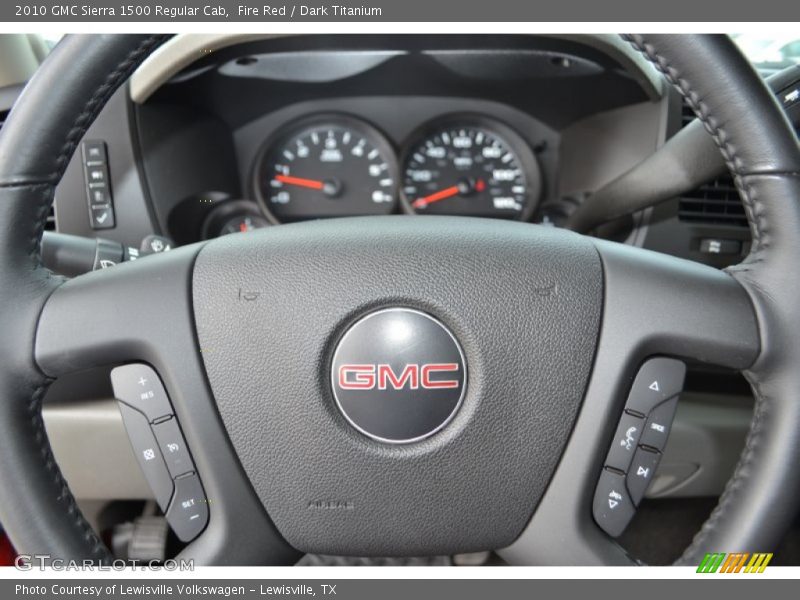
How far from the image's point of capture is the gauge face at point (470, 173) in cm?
190

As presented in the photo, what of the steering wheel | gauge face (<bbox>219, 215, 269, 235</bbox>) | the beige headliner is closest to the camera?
the steering wheel

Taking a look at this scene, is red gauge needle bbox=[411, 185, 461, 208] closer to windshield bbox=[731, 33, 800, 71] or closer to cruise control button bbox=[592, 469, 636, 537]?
windshield bbox=[731, 33, 800, 71]

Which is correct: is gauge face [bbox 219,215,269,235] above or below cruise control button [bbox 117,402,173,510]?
below

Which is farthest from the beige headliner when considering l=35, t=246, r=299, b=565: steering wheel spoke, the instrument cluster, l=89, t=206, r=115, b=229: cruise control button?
l=35, t=246, r=299, b=565: steering wheel spoke

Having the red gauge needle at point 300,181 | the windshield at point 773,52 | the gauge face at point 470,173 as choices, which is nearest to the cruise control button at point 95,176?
the red gauge needle at point 300,181

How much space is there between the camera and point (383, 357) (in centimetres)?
70

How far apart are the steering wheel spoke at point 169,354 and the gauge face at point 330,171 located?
47.1 inches

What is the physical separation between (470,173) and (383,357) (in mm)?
1319

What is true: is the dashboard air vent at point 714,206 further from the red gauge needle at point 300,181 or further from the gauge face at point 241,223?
the gauge face at point 241,223

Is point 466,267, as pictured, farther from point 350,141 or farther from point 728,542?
point 350,141

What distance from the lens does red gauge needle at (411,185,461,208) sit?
6.30ft

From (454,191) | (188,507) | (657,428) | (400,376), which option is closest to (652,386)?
(657,428)

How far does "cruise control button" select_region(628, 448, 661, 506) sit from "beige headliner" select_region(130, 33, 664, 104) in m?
0.89

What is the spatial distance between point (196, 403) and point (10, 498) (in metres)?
0.19
